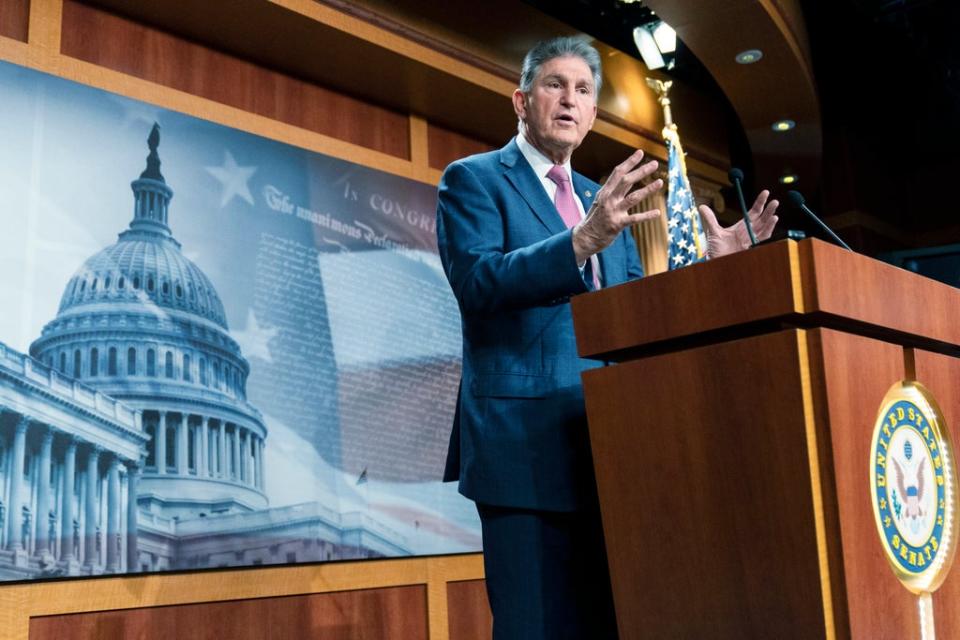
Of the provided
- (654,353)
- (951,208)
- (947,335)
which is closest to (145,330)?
(654,353)

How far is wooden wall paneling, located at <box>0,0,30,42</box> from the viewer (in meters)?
2.94

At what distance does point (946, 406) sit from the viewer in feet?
4.17

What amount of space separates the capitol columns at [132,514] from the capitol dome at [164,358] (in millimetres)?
29

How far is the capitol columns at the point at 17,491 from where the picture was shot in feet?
8.50

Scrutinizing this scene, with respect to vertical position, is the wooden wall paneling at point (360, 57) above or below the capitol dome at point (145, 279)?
above

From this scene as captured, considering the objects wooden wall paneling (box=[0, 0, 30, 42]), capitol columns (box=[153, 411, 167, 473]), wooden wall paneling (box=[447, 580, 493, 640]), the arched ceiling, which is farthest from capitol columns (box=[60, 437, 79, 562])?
the arched ceiling

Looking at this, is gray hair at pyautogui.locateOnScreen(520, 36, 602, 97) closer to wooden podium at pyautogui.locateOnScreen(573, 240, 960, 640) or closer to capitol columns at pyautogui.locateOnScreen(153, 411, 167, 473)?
wooden podium at pyautogui.locateOnScreen(573, 240, 960, 640)

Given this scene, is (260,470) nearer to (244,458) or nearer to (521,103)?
(244,458)

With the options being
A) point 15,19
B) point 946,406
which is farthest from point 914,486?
point 15,19

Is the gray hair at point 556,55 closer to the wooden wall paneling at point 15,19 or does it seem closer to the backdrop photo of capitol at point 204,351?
the backdrop photo of capitol at point 204,351

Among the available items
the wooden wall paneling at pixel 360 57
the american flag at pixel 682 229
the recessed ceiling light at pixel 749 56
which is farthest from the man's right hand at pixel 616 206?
the recessed ceiling light at pixel 749 56

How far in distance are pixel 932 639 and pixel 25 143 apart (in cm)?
274

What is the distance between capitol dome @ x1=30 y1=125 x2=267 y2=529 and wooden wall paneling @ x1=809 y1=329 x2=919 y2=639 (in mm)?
2370

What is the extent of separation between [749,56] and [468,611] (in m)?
2.71
